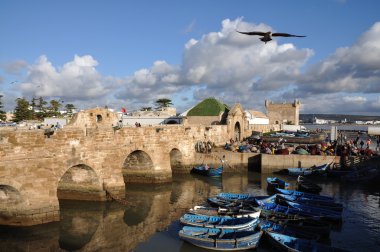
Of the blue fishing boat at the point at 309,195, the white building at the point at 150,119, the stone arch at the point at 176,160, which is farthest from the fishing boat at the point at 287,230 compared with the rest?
the white building at the point at 150,119

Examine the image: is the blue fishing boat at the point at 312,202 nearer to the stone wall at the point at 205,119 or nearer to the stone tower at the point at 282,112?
the stone wall at the point at 205,119

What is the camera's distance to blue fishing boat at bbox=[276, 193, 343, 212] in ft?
68.2

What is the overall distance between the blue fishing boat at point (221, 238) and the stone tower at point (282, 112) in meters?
69.9

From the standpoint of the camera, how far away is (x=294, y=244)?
51.0 ft

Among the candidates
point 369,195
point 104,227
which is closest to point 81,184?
point 104,227

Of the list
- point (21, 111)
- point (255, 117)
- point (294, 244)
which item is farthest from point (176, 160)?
Result: point (255, 117)

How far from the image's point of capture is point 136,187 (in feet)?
95.0

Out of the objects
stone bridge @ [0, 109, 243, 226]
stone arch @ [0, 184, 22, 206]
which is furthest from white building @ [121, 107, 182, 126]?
stone arch @ [0, 184, 22, 206]

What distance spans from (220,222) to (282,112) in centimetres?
7089

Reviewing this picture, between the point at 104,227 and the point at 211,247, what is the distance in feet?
23.4

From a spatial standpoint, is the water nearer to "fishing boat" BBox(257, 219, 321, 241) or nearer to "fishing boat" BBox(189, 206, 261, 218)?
"fishing boat" BBox(257, 219, 321, 241)

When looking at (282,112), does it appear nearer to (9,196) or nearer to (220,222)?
(220,222)

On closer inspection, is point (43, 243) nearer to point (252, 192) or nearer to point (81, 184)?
point (81, 184)

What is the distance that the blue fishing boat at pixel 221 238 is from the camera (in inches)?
622
